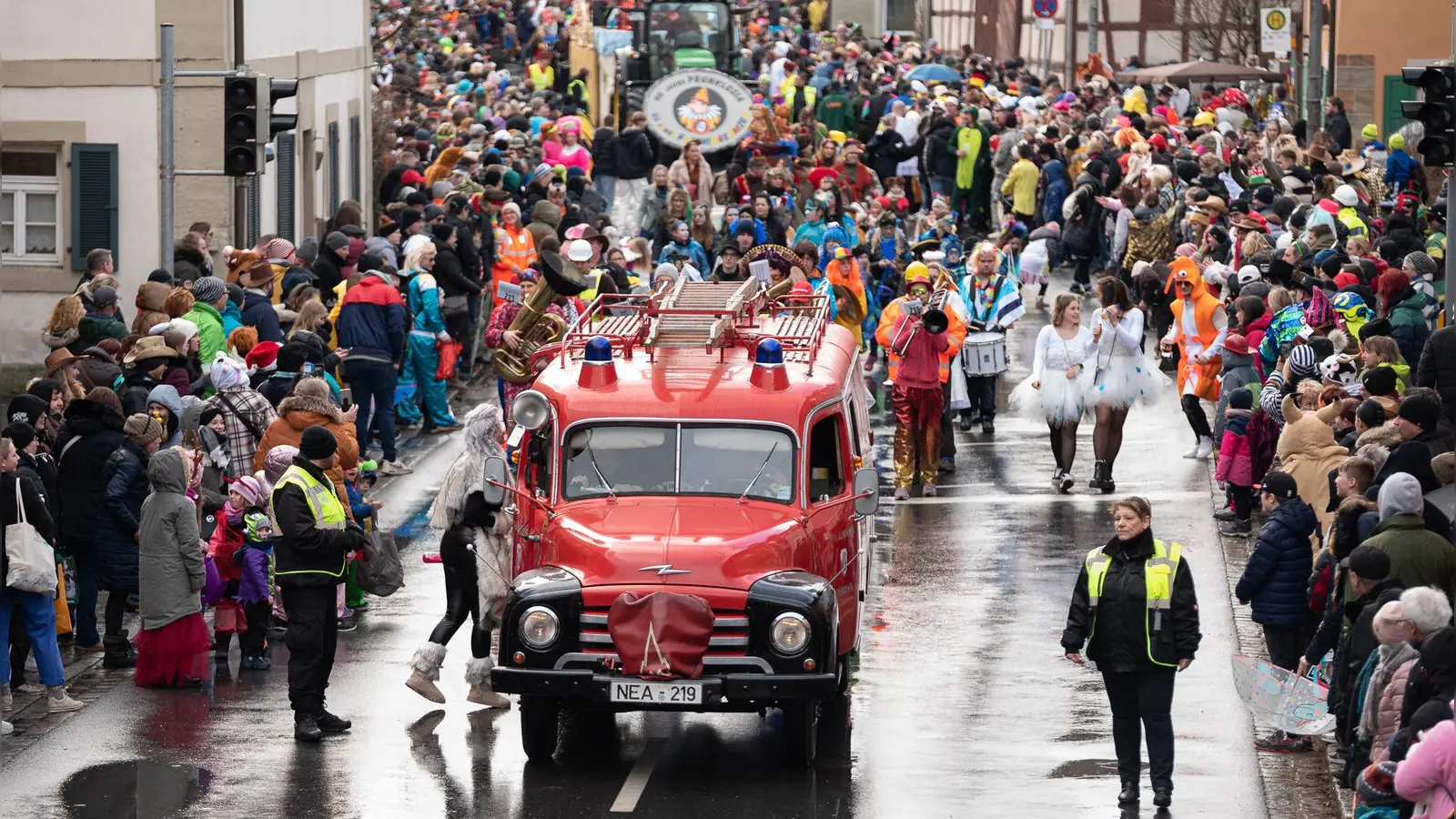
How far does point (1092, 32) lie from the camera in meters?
59.7

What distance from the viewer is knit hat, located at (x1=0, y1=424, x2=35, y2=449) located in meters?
14.8

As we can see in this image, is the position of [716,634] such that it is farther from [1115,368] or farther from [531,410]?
[1115,368]

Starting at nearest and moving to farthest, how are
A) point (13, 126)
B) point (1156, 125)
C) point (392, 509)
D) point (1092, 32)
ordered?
point (392, 509) < point (13, 126) < point (1156, 125) < point (1092, 32)

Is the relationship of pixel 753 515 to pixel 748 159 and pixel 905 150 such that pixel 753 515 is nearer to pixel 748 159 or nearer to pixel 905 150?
pixel 748 159

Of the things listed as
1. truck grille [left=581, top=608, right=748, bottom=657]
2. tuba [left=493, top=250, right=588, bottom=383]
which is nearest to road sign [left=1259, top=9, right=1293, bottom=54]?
tuba [left=493, top=250, right=588, bottom=383]

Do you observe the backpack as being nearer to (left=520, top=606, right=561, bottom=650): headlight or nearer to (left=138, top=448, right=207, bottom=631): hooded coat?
(left=520, top=606, right=561, bottom=650): headlight

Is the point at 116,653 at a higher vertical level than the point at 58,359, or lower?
lower

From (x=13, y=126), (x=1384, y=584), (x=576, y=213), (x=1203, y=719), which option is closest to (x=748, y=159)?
(x=576, y=213)

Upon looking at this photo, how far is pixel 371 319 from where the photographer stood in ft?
72.9

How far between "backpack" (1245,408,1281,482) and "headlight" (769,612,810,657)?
313 inches

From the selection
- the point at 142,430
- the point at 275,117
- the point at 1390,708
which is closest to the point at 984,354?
the point at 275,117

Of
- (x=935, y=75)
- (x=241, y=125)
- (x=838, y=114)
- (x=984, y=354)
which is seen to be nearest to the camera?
(x=241, y=125)

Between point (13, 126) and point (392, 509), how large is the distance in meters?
6.80

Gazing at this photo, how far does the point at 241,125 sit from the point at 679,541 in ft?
29.8
